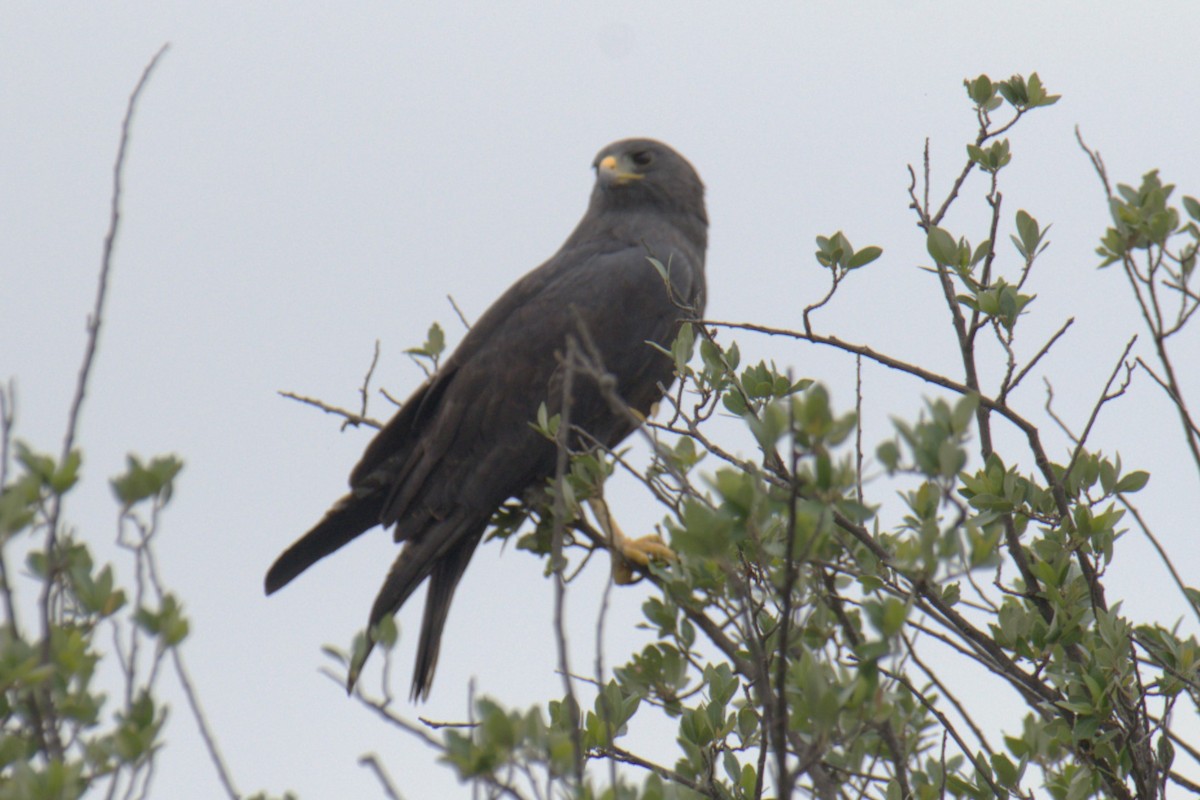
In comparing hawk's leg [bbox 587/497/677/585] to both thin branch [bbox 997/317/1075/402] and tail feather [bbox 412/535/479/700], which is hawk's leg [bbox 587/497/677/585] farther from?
thin branch [bbox 997/317/1075/402]

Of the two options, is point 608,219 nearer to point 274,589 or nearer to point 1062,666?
point 274,589

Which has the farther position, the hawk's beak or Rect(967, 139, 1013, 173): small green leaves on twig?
the hawk's beak

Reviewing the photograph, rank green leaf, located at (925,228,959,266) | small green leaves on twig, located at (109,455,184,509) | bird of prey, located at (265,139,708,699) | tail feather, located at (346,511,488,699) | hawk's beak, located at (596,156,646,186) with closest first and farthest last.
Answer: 1. small green leaves on twig, located at (109,455,184,509)
2. green leaf, located at (925,228,959,266)
3. tail feather, located at (346,511,488,699)
4. bird of prey, located at (265,139,708,699)
5. hawk's beak, located at (596,156,646,186)

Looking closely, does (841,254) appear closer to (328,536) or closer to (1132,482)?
(1132,482)

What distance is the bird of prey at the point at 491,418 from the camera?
5527mm

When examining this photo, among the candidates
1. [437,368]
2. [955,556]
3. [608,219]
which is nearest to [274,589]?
[437,368]

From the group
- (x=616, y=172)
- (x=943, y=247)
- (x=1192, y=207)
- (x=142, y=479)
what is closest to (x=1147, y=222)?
(x=1192, y=207)

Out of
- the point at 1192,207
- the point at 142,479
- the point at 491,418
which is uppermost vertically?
the point at 491,418

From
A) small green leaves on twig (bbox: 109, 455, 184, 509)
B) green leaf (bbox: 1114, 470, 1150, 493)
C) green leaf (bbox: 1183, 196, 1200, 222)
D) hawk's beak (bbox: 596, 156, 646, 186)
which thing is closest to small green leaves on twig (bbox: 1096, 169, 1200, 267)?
green leaf (bbox: 1183, 196, 1200, 222)

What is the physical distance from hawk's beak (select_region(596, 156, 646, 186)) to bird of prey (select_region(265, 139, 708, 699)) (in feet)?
2.04

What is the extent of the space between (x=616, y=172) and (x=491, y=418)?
169cm

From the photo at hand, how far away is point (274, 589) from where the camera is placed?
5480 mm

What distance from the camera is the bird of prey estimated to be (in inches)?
218

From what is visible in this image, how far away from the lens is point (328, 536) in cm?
555
